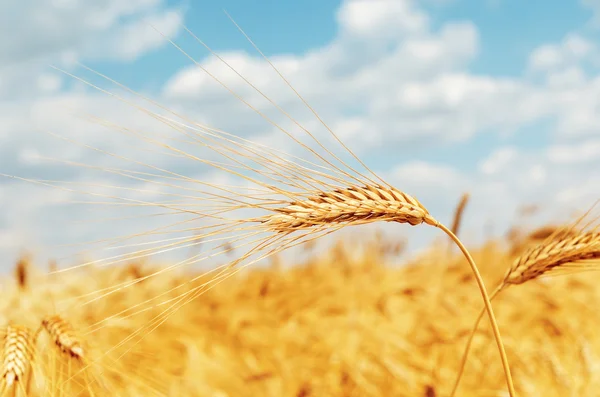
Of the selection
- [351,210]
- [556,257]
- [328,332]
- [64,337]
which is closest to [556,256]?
[556,257]

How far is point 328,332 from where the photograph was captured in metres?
3.35

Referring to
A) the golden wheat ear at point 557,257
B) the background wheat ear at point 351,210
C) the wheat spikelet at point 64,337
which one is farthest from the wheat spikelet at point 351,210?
the wheat spikelet at point 64,337

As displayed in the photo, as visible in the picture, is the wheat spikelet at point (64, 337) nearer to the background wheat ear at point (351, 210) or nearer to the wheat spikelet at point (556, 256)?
the background wheat ear at point (351, 210)

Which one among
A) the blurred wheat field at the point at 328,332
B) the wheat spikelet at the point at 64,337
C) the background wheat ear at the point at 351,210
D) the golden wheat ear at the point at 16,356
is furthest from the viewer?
the blurred wheat field at the point at 328,332

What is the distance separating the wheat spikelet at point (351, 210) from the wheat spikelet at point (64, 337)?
25.9 inches

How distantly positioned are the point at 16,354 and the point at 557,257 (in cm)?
129

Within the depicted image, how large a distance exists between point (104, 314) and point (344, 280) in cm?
161

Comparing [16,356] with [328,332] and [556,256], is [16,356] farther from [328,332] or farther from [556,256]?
[328,332]

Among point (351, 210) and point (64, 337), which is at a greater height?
point (351, 210)

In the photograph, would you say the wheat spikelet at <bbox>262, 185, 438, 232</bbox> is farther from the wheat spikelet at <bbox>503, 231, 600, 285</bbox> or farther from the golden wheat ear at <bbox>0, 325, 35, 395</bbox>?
the golden wheat ear at <bbox>0, 325, 35, 395</bbox>

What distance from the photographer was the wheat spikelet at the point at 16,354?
148cm

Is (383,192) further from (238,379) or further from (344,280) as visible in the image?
(344,280)

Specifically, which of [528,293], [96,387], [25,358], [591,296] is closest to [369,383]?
[96,387]

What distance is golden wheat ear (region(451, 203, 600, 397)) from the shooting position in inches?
61.6
